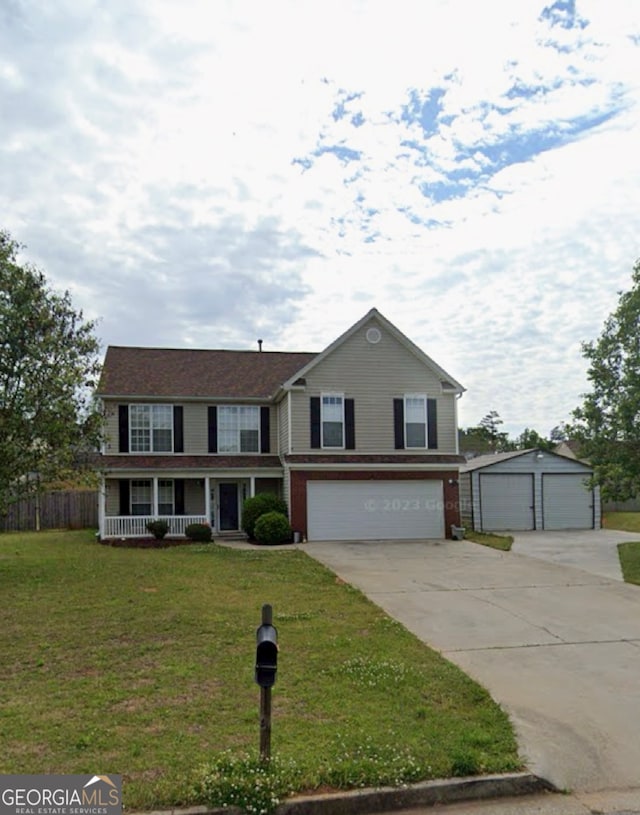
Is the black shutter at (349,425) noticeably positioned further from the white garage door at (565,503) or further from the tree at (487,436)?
the tree at (487,436)

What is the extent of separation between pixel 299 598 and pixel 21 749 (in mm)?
6120

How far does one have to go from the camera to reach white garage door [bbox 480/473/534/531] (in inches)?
928

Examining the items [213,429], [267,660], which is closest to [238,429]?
[213,429]

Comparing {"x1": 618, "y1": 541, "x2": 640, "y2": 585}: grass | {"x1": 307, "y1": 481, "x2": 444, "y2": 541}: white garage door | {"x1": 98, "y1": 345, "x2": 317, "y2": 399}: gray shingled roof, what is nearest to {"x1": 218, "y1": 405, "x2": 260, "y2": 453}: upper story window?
{"x1": 98, "y1": 345, "x2": 317, "y2": 399}: gray shingled roof

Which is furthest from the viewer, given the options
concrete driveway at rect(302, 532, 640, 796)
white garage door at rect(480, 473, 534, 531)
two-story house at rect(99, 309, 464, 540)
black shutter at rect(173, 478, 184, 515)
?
white garage door at rect(480, 473, 534, 531)

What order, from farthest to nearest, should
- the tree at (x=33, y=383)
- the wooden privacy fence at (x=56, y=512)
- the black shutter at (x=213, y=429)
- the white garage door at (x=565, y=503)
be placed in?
the wooden privacy fence at (x=56, y=512), the white garage door at (x=565, y=503), the black shutter at (x=213, y=429), the tree at (x=33, y=383)

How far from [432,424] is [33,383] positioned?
13229 mm

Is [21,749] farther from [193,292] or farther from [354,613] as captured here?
[193,292]

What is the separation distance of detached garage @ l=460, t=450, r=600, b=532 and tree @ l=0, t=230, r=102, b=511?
15760mm

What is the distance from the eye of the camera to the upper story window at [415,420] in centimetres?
2116

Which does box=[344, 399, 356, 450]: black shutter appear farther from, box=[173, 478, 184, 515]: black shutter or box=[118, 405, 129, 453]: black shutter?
box=[118, 405, 129, 453]: black shutter

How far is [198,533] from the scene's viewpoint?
1962 cm

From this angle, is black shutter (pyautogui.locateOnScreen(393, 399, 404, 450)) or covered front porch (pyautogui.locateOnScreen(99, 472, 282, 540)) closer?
covered front porch (pyautogui.locateOnScreen(99, 472, 282, 540))

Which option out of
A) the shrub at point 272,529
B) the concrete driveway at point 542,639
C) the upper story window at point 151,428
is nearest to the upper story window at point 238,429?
the upper story window at point 151,428
